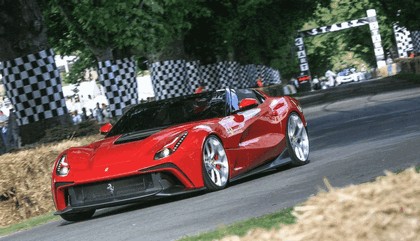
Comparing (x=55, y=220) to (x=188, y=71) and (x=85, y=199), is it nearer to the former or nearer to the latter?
(x=85, y=199)

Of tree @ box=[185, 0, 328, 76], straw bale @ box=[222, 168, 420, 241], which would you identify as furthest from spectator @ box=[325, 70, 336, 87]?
straw bale @ box=[222, 168, 420, 241]

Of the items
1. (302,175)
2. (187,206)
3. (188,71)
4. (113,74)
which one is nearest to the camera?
(187,206)

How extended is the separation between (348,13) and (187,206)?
262 feet

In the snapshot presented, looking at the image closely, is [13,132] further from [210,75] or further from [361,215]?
[210,75]

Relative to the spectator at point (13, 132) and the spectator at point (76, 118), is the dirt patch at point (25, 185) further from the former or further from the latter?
the spectator at point (76, 118)

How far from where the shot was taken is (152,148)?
10320 mm

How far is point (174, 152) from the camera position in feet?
33.9

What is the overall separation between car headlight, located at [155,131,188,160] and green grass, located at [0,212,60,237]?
1815 millimetres

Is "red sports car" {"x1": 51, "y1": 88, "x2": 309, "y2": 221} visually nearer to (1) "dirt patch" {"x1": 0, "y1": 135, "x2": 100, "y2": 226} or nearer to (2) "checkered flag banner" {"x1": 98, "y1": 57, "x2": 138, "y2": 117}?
(1) "dirt patch" {"x1": 0, "y1": 135, "x2": 100, "y2": 226}

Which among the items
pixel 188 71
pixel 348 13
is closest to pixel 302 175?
pixel 188 71

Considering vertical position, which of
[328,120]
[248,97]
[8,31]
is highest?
[8,31]

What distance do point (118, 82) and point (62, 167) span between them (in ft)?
59.9

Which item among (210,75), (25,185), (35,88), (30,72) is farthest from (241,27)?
(25,185)

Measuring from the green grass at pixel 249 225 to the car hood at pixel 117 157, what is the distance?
9.66 feet
